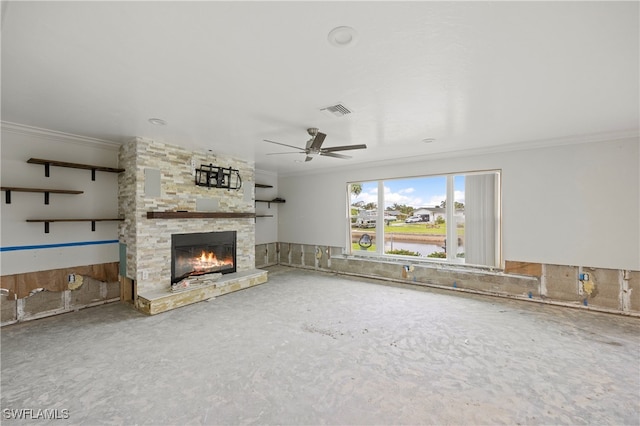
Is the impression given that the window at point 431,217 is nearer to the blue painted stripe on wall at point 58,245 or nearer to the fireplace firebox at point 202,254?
the fireplace firebox at point 202,254

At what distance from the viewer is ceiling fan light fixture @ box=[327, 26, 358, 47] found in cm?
169

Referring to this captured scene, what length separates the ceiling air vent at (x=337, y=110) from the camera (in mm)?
2922

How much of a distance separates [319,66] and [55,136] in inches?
169

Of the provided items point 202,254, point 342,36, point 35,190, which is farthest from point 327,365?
point 35,190

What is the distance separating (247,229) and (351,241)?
259cm

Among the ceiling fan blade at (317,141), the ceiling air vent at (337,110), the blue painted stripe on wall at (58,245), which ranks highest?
the ceiling air vent at (337,110)

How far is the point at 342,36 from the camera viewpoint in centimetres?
175

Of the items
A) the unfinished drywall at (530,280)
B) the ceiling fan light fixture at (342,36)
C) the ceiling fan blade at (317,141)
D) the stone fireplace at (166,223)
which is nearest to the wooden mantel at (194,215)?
the stone fireplace at (166,223)

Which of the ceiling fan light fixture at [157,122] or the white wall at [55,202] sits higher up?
the ceiling fan light fixture at [157,122]

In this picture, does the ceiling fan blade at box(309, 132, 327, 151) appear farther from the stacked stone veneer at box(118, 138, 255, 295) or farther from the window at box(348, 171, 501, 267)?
the window at box(348, 171, 501, 267)

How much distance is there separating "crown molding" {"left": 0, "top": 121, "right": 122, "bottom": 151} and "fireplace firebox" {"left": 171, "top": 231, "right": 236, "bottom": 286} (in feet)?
6.05

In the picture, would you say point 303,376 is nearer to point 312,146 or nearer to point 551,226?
point 312,146

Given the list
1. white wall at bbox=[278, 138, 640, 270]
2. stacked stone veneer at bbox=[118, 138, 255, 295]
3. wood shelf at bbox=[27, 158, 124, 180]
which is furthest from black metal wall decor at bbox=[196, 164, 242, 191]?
white wall at bbox=[278, 138, 640, 270]

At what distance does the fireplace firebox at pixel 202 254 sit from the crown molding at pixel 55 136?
184 cm
